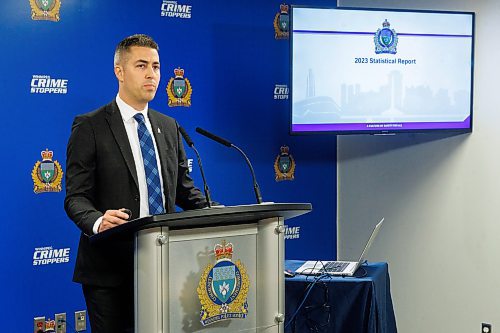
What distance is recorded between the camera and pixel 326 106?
14.7 feet

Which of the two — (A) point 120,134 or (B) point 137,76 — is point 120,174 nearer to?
(A) point 120,134

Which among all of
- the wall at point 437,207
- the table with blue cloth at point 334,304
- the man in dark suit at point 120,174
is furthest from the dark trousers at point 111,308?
the wall at point 437,207

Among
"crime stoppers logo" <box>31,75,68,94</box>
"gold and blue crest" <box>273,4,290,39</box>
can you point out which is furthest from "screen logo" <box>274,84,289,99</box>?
"crime stoppers logo" <box>31,75,68,94</box>

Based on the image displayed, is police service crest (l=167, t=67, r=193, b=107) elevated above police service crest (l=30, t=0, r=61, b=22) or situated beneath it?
situated beneath

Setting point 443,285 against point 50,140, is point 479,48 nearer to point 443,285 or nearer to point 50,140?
point 443,285

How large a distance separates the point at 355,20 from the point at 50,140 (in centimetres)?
179

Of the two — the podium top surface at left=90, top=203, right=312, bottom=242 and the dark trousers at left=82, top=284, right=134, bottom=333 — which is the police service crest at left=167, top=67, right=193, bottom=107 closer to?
the dark trousers at left=82, top=284, right=134, bottom=333

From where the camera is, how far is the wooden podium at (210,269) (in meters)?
2.19

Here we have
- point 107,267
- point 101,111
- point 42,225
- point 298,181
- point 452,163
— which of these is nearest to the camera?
point 107,267

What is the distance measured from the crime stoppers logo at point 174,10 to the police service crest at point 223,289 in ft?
8.09

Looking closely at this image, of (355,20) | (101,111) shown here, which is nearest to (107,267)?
(101,111)

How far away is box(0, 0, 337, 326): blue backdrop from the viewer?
400 cm

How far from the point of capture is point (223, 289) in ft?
7.50

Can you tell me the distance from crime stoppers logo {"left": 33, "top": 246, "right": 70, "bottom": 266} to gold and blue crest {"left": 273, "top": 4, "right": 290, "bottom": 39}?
6.06 ft
